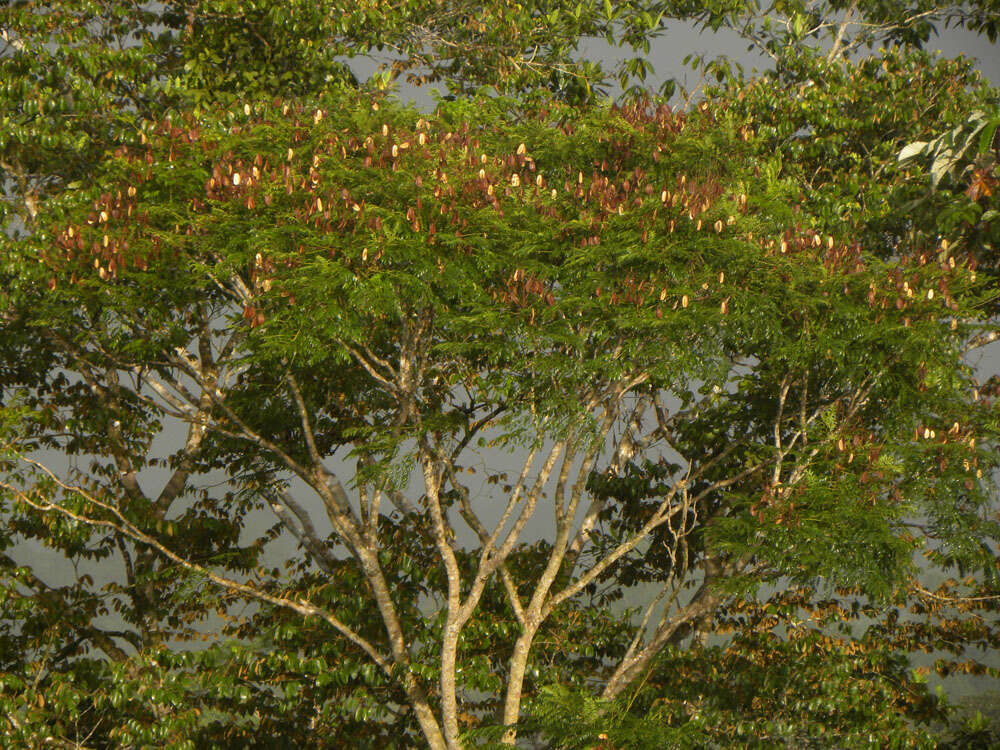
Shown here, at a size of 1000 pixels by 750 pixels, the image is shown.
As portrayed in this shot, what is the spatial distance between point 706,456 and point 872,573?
3245 millimetres

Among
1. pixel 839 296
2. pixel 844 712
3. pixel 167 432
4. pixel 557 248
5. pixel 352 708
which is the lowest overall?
pixel 844 712

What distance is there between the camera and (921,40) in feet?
42.3

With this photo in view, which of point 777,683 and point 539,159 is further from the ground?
point 539,159

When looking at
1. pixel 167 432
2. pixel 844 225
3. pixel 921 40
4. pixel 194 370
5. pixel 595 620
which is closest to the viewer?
pixel 194 370

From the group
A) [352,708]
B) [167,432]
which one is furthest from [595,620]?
[167,432]

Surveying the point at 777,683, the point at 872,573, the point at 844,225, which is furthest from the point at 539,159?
the point at 777,683

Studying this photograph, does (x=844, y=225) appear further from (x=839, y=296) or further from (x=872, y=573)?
(x=872, y=573)

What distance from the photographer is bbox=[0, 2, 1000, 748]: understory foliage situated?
22.6 ft

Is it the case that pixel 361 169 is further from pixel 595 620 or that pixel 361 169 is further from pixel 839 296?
pixel 595 620

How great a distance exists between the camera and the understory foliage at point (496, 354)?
6902 mm

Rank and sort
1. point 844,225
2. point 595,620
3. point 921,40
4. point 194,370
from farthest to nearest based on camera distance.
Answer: point 921,40 < point 595,620 < point 844,225 < point 194,370

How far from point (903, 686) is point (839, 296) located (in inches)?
217

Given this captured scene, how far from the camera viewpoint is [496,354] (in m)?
6.78

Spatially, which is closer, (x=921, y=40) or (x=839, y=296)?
(x=839, y=296)
